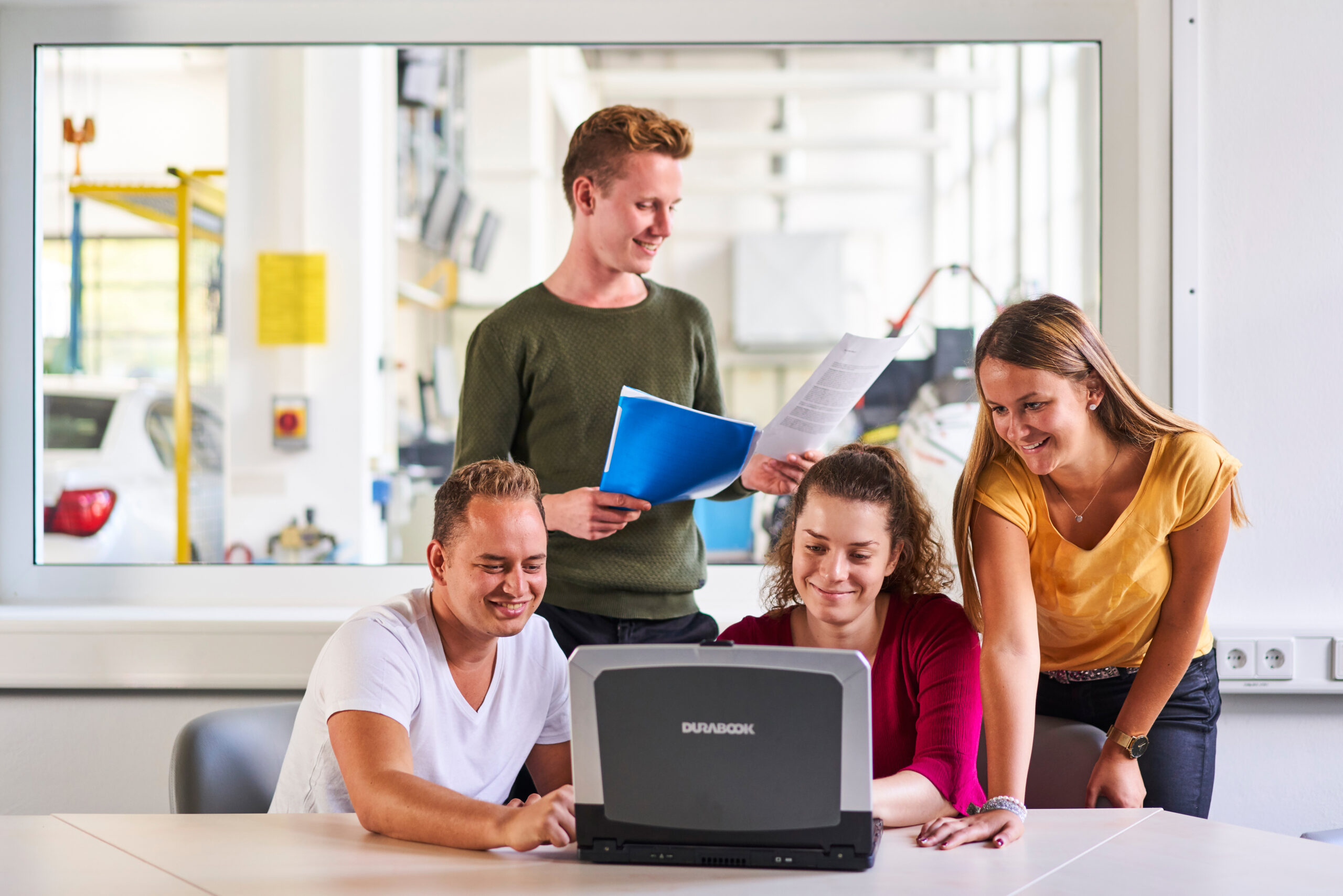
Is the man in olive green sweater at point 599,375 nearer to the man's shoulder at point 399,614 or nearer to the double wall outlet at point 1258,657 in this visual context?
the man's shoulder at point 399,614

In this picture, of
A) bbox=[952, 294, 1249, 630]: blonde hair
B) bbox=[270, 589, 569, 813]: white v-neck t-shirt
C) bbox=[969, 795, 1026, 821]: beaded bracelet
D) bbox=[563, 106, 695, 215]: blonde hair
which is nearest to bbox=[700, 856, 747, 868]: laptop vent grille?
bbox=[969, 795, 1026, 821]: beaded bracelet

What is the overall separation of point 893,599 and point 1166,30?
5.02 feet

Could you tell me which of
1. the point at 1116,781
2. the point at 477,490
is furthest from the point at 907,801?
the point at 477,490

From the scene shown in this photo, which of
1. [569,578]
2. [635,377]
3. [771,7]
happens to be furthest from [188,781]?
[771,7]

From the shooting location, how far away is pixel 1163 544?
1602 millimetres

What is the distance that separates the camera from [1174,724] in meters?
1.69

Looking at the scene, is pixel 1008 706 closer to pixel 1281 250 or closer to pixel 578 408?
pixel 578 408

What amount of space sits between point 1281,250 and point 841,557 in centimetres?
145

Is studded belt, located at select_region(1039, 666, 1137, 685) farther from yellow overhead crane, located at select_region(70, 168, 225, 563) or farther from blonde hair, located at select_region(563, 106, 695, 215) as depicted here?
yellow overhead crane, located at select_region(70, 168, 225, 563)

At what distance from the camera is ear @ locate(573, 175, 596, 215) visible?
5.93 feet

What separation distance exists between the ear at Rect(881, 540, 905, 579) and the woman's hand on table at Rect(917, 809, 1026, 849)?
451 mm

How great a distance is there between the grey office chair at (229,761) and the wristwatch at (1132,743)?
1300 millimetres

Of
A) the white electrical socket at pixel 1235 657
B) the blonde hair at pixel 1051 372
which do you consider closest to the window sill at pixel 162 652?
the blonde hair at pixel 1051 372

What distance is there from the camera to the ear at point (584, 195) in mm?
1807
